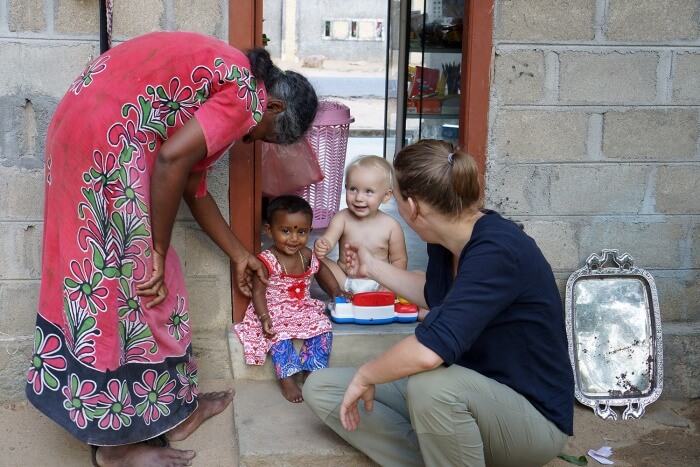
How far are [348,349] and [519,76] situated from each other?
4.47 ft

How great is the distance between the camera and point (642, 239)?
4.12m

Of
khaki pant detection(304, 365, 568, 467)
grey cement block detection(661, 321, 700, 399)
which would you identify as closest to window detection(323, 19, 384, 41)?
grey cement block detection(661, 321, 700, 399)

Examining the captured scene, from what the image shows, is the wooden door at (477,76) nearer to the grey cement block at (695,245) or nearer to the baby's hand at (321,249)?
the baby's hand at (321,249)

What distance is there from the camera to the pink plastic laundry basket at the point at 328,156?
4949 millimetres

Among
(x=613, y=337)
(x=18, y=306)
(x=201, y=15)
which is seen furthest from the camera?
(x=613, y=337)

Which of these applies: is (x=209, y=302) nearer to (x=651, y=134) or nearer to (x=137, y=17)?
(x=137, y=17)

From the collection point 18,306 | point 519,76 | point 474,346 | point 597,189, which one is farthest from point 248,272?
point 597,189

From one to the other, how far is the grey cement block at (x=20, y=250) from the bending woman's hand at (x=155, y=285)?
0.76 metres

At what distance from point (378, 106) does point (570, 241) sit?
1013 centimetres

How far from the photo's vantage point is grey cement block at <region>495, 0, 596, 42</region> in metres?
3.81

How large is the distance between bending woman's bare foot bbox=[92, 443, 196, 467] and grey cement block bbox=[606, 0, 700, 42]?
8.12 ft

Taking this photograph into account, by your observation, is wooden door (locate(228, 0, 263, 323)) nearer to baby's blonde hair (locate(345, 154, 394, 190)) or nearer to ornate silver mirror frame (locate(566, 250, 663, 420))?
baby's blonde hair (locate(345, 154, 394, 190))

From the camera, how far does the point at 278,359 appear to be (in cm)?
379

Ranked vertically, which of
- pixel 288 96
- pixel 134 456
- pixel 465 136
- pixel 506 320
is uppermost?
pixel 288 96
